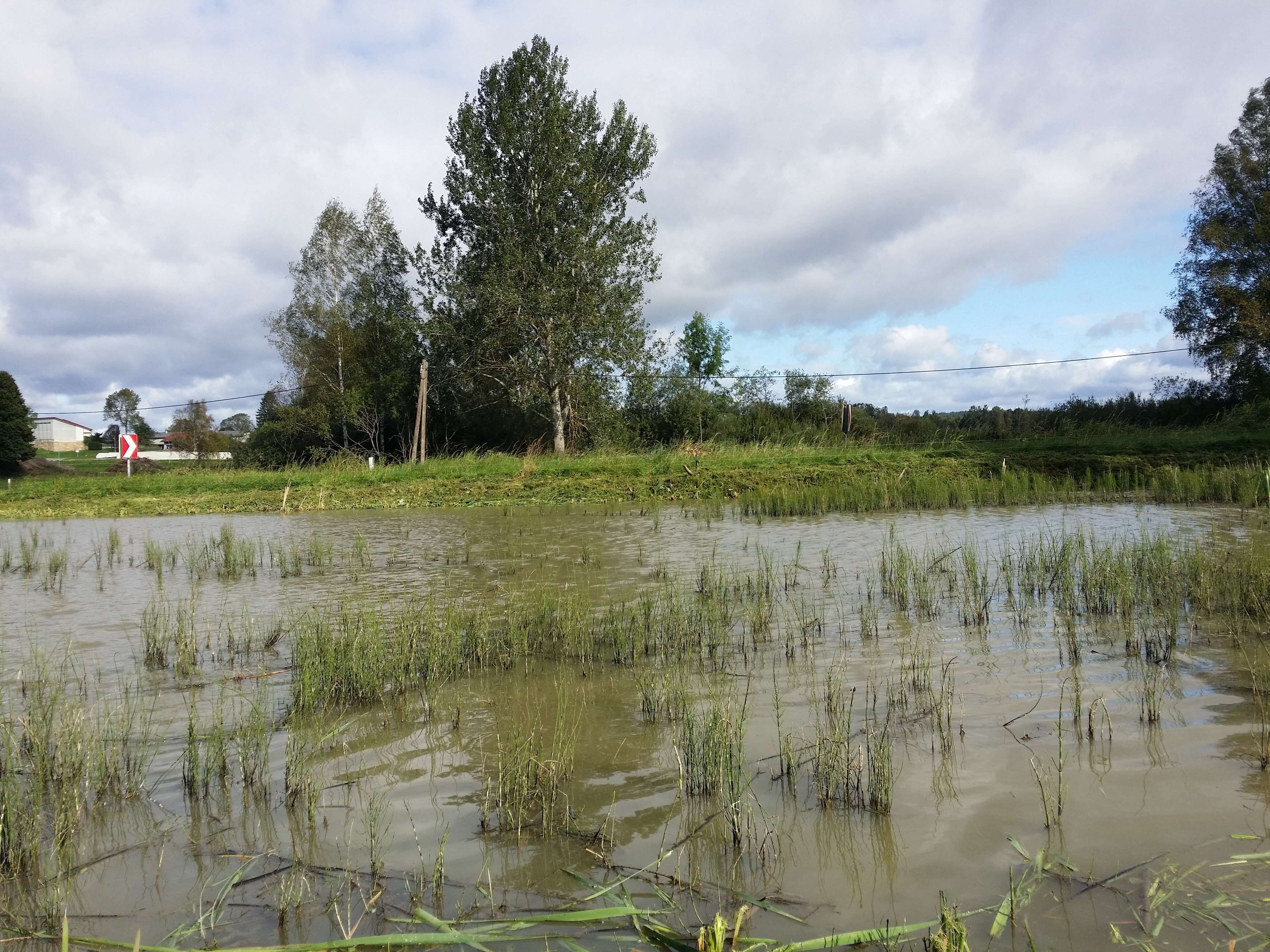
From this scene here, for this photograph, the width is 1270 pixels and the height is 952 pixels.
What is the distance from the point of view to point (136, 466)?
154 ft

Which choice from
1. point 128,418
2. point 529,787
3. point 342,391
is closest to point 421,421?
point 342,391

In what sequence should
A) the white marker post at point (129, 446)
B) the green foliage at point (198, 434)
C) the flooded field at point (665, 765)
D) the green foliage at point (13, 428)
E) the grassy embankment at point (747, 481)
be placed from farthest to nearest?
the green foliage at point (198, 434)
the green foliage at point (13, 428)
the white marker post at point (129, 446)
the grassy embankment at point (747, 481)
the flooded field at point (665, 765)

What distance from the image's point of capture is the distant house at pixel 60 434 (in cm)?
8775

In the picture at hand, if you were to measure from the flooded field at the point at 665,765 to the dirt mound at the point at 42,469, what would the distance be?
42.8m

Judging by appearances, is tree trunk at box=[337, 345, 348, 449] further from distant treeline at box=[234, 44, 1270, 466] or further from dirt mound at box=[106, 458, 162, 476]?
dirt mound at box=[106, 458, 162, 476]

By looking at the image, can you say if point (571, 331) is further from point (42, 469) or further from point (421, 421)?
point (42, 469)

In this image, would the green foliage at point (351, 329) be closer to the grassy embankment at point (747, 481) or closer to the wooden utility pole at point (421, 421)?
the wooden utility pole at point (421, 421)

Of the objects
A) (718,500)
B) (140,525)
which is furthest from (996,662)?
(140,525)

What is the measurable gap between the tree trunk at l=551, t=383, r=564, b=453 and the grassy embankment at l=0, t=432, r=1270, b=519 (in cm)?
477

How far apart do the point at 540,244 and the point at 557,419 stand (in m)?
6.57

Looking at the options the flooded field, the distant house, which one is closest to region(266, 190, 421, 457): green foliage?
the flooded field

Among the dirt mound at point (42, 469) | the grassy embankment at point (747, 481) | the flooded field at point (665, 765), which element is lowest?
the flooded field at point (665, 765)

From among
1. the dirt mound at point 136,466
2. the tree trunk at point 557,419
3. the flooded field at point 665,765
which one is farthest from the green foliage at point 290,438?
the flooded field at point 665,765

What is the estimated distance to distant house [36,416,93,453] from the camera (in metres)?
87.8
